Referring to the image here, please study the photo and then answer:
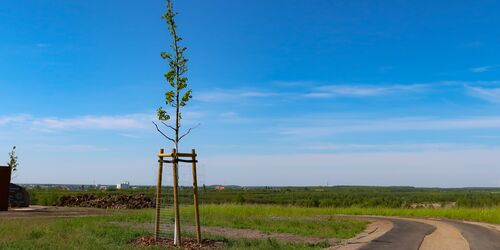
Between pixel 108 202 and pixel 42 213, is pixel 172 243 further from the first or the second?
pixel 108 202

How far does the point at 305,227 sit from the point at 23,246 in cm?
1318

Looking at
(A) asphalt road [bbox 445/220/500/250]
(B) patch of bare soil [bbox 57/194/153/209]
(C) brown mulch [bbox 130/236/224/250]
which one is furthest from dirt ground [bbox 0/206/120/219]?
(A) asphalt road [bbox 445/220/500/250]

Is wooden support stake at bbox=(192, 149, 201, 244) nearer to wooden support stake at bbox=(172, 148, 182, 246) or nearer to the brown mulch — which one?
the brown mulch

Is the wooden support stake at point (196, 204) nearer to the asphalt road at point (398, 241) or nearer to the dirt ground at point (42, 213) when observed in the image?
the asphalt road at point (398, 241)

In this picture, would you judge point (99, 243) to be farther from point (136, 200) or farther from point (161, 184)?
point (136, 200)

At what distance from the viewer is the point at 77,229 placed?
62.0 feet

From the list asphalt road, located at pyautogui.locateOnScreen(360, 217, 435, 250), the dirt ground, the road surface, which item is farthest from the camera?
the dirt ground

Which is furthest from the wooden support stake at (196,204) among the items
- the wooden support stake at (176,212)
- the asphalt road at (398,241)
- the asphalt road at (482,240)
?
the asphalt road at (482,240)

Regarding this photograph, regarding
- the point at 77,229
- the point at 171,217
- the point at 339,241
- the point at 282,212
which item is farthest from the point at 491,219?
the point at 77,229

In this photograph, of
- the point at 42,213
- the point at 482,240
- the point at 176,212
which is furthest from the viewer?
the point at 42,213

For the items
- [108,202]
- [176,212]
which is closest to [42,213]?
[108,202]

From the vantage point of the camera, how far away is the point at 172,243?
15469 millimetres

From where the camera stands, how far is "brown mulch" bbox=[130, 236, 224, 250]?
14938mm

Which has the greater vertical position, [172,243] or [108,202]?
[108,202]
